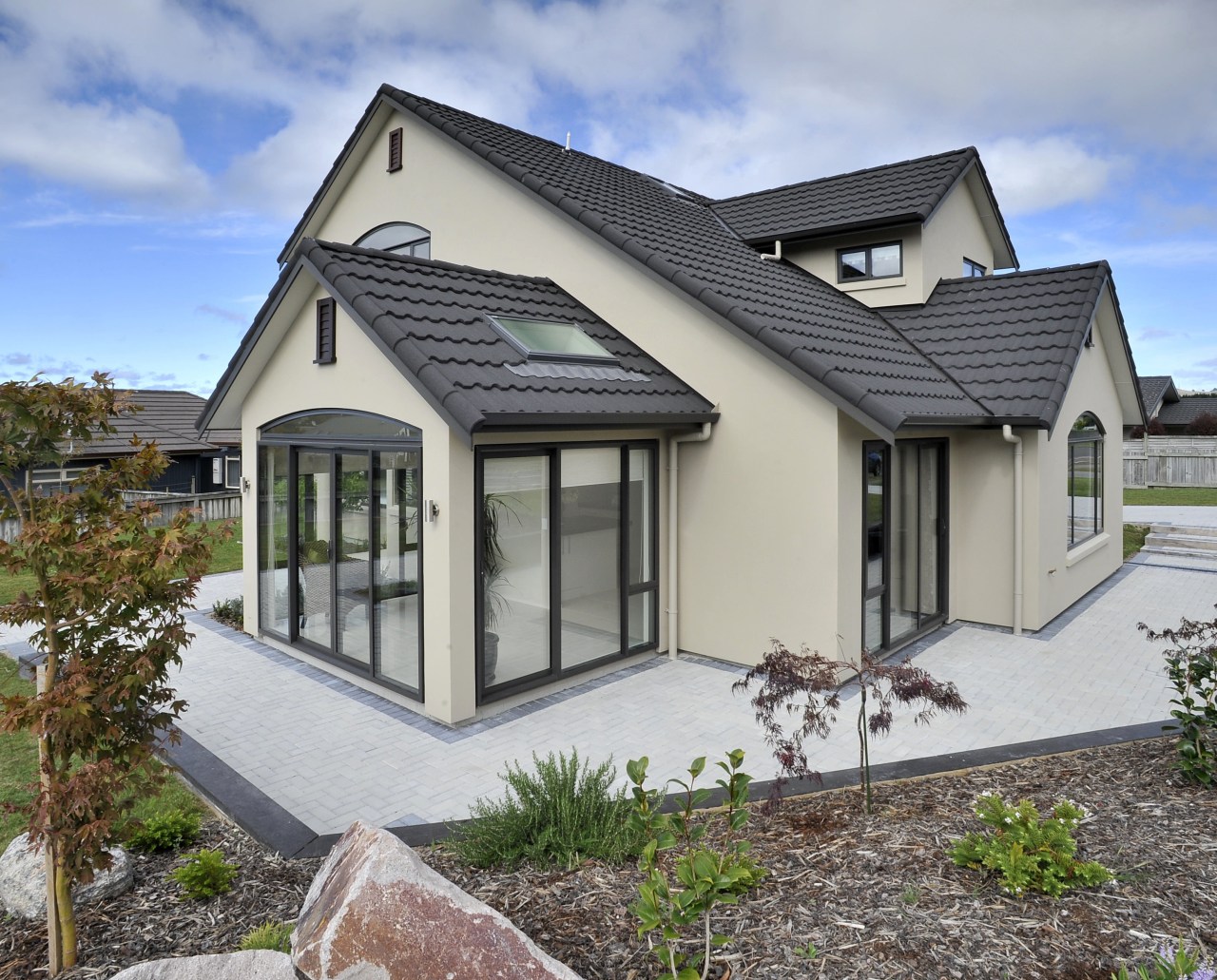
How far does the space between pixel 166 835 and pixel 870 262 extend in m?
11.8

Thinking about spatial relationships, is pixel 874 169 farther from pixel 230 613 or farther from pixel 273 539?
pixel 230 613

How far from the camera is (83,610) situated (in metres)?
3.44

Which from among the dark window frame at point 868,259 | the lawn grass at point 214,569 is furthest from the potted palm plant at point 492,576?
the dark window frame at point 868,259

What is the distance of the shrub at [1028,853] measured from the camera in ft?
11.8

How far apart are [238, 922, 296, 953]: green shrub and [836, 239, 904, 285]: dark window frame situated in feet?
38.5

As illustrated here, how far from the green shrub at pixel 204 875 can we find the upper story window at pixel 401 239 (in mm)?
9123

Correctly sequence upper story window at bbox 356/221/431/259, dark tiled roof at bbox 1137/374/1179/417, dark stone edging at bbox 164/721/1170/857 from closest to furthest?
1. dark stone edging at bbox 164/721/1170/857
2. upper story window at bbox 356/221/431/259
3. dark tiled roof at bbox 1137/374/1179/417

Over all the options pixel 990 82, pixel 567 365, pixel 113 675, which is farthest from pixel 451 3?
pixel 113 675

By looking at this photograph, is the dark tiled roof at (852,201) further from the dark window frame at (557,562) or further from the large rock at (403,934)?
the large rock at (403,934)

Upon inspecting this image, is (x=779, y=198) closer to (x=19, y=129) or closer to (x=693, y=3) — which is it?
(x=693, y=3)

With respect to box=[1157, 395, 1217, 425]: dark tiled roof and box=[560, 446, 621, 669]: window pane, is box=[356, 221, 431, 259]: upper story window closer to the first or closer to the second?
box=[560, 446, 621, 669]: window pane

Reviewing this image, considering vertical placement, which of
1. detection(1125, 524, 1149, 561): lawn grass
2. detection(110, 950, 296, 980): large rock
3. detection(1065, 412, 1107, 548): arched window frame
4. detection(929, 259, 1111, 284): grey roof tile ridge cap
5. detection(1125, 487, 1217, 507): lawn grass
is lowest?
detection(110, 950, 296, 980): large rock

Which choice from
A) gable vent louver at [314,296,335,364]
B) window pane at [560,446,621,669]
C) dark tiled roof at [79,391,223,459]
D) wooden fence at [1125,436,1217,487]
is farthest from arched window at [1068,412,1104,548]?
dark tiled roof at [79,391,223,459]

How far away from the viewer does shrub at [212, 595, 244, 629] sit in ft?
35.0
